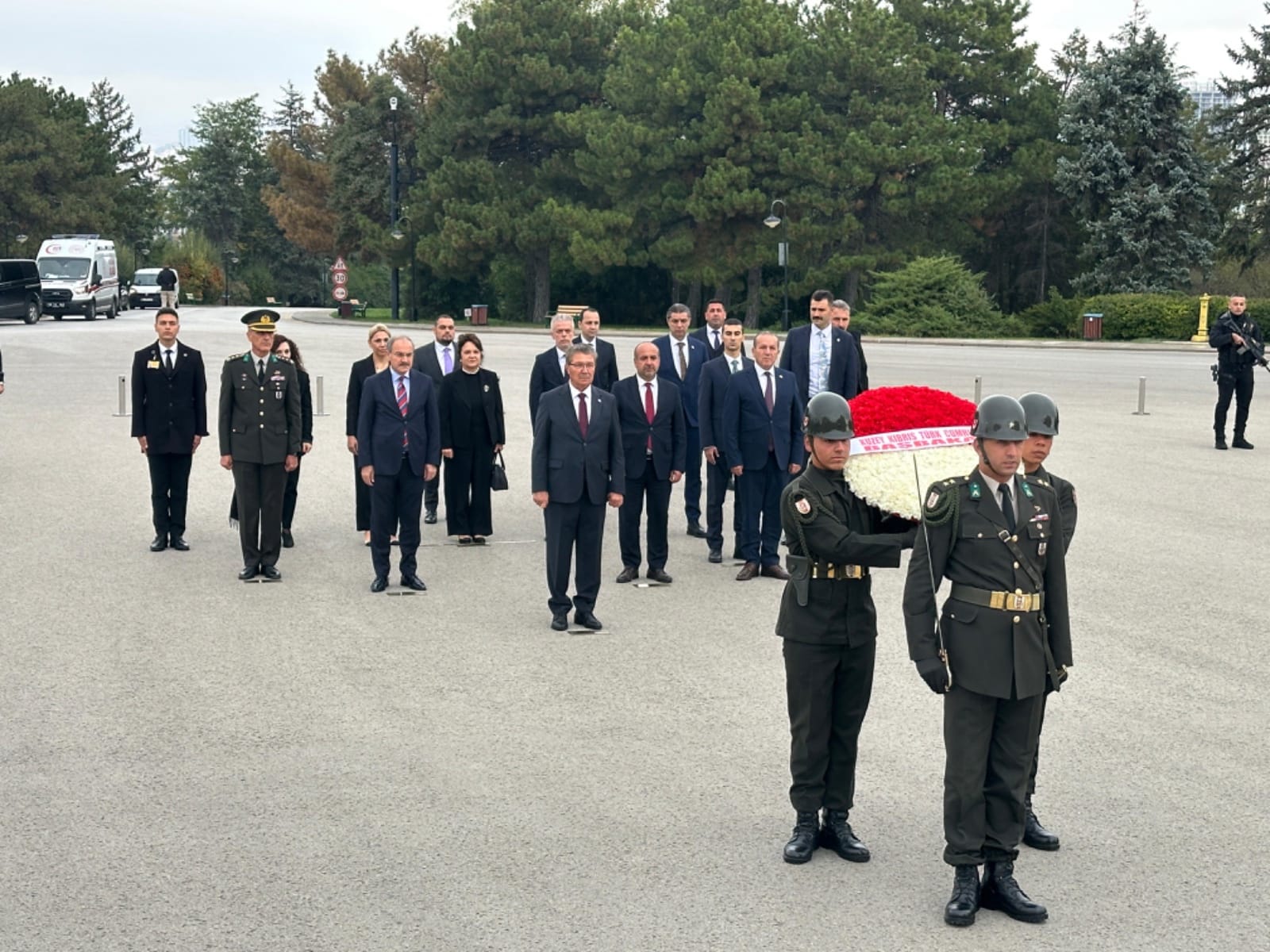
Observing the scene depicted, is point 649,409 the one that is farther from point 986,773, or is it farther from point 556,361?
point 986,773

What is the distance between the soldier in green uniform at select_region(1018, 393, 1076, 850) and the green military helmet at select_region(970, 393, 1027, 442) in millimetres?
166

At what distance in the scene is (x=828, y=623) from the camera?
640cm

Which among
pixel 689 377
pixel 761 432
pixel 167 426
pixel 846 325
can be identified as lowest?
pixel 167 426

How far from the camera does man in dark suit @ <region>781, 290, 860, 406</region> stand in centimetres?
1428

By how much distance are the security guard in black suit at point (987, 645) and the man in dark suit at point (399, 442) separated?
6.78 metres

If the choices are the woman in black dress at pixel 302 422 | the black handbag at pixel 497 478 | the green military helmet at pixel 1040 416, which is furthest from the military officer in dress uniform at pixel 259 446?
the green military helmet at pixel 1040 416

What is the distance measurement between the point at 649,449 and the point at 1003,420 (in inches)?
283

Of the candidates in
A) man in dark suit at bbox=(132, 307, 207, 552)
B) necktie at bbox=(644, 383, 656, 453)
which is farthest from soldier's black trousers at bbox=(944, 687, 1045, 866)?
man in dark suit at bbox=(132, 307, 207, 552)

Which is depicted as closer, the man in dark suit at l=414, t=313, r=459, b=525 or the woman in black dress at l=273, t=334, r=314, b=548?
the woman in black dress at l=273, t=334, r=314, b=548

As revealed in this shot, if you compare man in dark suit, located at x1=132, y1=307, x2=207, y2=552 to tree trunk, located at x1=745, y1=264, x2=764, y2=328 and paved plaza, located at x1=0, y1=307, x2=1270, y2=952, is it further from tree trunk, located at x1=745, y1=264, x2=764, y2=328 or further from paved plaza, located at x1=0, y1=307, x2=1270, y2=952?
tree trunk, located at x1=745, y1=264, x2=764, y2=328

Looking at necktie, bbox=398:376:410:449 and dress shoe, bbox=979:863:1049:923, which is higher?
necktie, bbox=398:376:410:449

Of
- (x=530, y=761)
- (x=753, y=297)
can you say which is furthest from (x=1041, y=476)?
(x=753, y=297)

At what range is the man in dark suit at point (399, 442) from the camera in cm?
1213

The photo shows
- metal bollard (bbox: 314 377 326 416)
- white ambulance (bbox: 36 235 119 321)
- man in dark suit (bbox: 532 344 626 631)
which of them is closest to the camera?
man in dark suit (bbox: 532 344 626 631)
